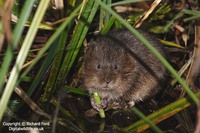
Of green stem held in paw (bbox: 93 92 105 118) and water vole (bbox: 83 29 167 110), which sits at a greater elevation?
water vole (bbox: 83 29 167 110)

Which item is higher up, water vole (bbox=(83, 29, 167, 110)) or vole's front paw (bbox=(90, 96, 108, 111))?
water vole (bbox=(83, 29, 167, 110))

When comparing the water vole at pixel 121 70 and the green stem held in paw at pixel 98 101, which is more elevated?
the water vole at pixel 121 70

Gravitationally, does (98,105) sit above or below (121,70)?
below

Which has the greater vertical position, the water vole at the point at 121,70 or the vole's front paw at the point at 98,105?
the water vole at the point at 121,70

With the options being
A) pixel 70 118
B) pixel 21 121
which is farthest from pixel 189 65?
pixel 21 121

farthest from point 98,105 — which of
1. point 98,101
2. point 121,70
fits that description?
point 121,70

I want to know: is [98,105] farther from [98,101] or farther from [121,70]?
[121,70]

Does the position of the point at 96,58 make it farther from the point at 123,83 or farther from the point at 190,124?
the point at 190,124

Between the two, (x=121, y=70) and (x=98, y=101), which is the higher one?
(x=121, y=70)
